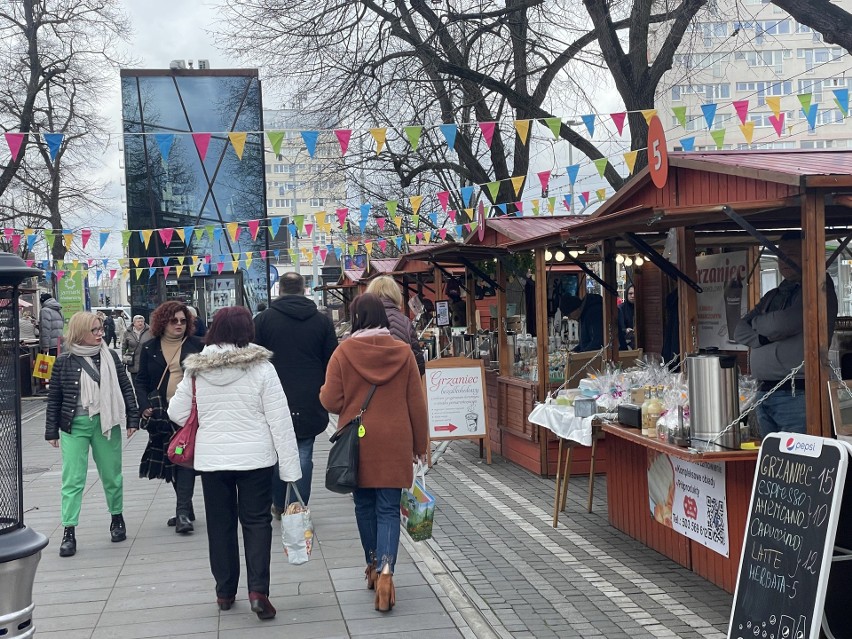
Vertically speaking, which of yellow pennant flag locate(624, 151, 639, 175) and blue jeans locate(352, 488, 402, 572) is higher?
yellow pennant flag locate(624, 151, 639, 175)

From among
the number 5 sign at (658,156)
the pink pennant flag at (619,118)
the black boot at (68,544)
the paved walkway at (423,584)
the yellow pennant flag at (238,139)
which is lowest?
the paved walkway at (423,584)

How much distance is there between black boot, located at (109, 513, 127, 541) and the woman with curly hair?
41 cm

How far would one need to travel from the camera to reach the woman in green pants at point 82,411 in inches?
282

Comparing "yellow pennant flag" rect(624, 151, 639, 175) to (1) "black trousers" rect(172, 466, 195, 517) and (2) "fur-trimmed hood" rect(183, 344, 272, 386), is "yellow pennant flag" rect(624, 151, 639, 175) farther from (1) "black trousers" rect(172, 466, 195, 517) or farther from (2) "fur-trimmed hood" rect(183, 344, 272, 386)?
(2) "fur-trimmed hood" rect(183, 344, 272, 386)

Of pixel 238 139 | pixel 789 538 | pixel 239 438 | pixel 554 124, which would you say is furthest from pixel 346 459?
pixel 554 124

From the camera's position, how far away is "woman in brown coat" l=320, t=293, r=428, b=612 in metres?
5.47

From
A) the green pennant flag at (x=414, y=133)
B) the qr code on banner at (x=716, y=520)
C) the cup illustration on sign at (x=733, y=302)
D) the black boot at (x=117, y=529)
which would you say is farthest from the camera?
the green pennant flag at (x=414, y=133)

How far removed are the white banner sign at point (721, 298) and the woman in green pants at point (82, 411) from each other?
528 cm

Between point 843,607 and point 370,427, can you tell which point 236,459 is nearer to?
point 370,427

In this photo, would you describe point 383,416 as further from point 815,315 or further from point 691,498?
point 815,315

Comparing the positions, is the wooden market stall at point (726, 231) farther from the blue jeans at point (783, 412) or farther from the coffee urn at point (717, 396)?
the blue jeans at point (783, 412)

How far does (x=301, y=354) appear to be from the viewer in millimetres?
7504

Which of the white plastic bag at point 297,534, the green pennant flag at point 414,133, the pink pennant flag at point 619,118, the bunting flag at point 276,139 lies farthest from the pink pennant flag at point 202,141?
the white plastic bag at point 297,534

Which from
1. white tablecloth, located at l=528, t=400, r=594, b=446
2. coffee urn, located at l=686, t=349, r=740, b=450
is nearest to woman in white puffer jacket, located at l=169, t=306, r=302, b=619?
coffee urn, located at l=686, t=349, r=740, b=450
